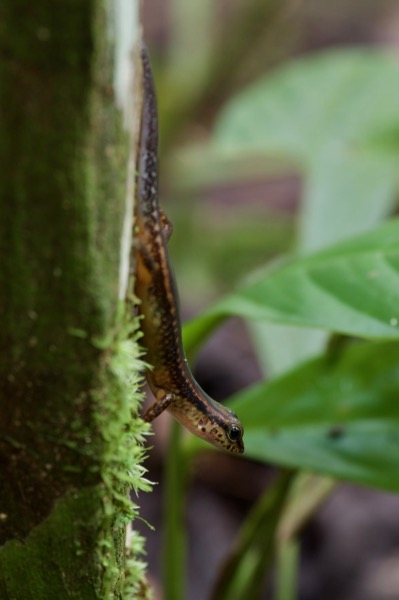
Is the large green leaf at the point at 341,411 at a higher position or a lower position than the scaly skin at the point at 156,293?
lower

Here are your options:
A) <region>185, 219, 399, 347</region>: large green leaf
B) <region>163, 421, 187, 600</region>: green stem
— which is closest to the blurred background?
<region>163, 421, 187, 600</region>: green stem

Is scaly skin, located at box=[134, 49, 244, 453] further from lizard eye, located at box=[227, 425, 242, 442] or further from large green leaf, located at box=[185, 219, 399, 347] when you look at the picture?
large green leaf, located at box=[185, 219, 399, 347]

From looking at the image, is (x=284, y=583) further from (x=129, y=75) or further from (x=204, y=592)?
(x=129, y=75)

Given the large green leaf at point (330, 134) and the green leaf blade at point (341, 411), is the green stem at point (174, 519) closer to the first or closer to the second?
the green leaf blade at point (341, 411)

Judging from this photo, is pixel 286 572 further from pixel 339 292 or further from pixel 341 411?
pixel 339 292

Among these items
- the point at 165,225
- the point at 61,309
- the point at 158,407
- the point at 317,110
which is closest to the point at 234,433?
the point at 158,407

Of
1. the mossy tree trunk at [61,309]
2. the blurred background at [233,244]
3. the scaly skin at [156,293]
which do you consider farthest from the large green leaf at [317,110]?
the mossy tree trunk at [61,309]
